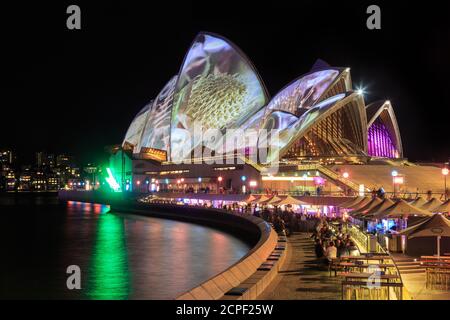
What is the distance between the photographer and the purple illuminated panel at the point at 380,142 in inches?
2326

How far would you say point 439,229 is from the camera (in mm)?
13023

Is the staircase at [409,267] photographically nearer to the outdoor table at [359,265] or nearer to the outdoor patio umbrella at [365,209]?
the outdoor table at [359,265]

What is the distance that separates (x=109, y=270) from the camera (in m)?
20.9

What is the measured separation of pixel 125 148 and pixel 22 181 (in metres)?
120

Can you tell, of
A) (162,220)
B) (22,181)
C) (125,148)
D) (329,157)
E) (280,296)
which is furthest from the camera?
(22,181)

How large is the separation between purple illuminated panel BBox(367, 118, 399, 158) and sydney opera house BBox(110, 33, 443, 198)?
0.11 metres

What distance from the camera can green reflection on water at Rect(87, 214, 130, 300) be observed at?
54.6ft

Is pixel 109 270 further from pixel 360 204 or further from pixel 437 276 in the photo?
pixel 437 276

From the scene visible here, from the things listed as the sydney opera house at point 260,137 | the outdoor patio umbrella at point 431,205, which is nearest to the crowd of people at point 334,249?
the outdoor patio umbrella at point 431,205

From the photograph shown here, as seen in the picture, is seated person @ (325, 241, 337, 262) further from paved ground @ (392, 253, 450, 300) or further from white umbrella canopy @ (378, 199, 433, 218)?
white umbrella canopy @ (378, 199, 433, 218)

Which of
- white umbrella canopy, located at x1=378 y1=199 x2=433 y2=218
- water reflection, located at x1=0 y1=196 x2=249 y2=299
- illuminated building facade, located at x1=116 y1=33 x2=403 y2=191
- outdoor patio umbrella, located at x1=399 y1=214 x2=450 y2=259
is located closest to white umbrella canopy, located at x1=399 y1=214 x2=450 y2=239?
outdoor patio umbrella, located at x1=399 y1=214 x2=450 y2=259

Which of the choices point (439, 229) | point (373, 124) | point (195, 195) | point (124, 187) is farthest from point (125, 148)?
point (439, 229)

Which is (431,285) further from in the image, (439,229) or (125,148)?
(125,148)

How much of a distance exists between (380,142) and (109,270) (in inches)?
1764
